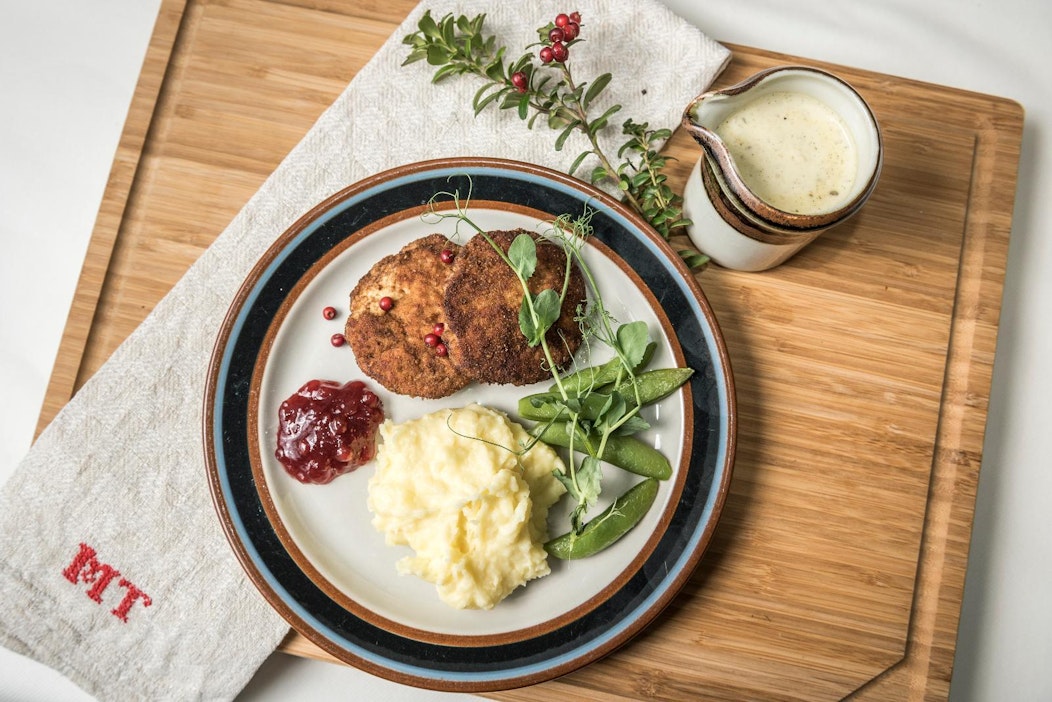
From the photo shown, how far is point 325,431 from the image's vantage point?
2.81m

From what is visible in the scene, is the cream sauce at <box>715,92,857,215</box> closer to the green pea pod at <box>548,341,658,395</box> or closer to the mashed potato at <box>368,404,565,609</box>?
the green pea pod at <box>548,341,658,395</box>

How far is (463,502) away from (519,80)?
171 cm

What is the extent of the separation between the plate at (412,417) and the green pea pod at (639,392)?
0.06m

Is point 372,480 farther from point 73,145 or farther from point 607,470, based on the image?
point 73,145

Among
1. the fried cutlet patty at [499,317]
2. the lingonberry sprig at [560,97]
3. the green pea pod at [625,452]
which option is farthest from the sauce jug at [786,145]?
the green pea pod at [625,452]

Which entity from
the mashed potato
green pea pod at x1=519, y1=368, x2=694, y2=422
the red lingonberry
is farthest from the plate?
the red lingonberry

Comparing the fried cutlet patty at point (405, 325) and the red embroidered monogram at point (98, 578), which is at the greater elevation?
the fried cutlet patty at point (405, 325)

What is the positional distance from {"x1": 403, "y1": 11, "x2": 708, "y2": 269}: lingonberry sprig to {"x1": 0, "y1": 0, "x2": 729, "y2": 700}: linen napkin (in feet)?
0.31

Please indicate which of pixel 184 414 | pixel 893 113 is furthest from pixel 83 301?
pixel 893 113

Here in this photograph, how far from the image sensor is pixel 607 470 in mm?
2941

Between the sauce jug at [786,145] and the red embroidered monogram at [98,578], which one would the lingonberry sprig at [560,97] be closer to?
the sauce jug at [786,145]

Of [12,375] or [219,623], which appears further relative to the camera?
[12,375]

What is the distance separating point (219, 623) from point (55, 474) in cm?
93

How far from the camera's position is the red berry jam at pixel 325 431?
2.82m
